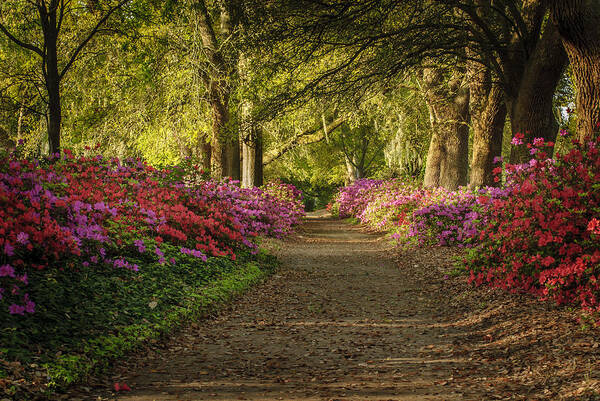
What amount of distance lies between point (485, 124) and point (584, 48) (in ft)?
23.4

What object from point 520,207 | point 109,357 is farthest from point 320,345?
point 520,207

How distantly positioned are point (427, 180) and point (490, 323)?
1371cm

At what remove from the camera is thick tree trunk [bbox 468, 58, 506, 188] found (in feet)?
48.4

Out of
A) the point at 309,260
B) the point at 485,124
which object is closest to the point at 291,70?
the point at 309,260

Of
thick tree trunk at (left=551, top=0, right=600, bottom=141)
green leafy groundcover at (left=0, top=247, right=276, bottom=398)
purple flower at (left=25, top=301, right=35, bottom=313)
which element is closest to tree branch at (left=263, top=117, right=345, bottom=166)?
thick tree trunk at (left=551, top=0, right=600, bottom=141)

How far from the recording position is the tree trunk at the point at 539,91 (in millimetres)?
9719

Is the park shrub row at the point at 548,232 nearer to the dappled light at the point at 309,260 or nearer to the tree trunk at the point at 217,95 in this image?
the dappled light at the point at 309,260

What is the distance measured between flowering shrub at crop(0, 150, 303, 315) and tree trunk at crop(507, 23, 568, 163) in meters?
5.79

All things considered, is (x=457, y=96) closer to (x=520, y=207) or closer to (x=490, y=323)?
(x=520, y=207)

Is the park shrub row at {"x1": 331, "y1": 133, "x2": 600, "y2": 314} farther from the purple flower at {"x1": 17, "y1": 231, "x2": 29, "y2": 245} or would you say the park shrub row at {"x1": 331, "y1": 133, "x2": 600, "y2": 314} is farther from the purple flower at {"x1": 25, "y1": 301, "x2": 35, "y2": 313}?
the purple flower at {"x1": 17, "y1": 231, "x2": 29, "y2": 245}

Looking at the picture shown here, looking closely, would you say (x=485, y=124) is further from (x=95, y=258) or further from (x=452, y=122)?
(x=95, y=258)

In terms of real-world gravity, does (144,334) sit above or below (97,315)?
below

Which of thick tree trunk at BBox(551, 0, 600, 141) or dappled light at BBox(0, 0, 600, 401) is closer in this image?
dappled light at BBox(0, 0, 600, 401)

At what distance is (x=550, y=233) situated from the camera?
20.1ft
